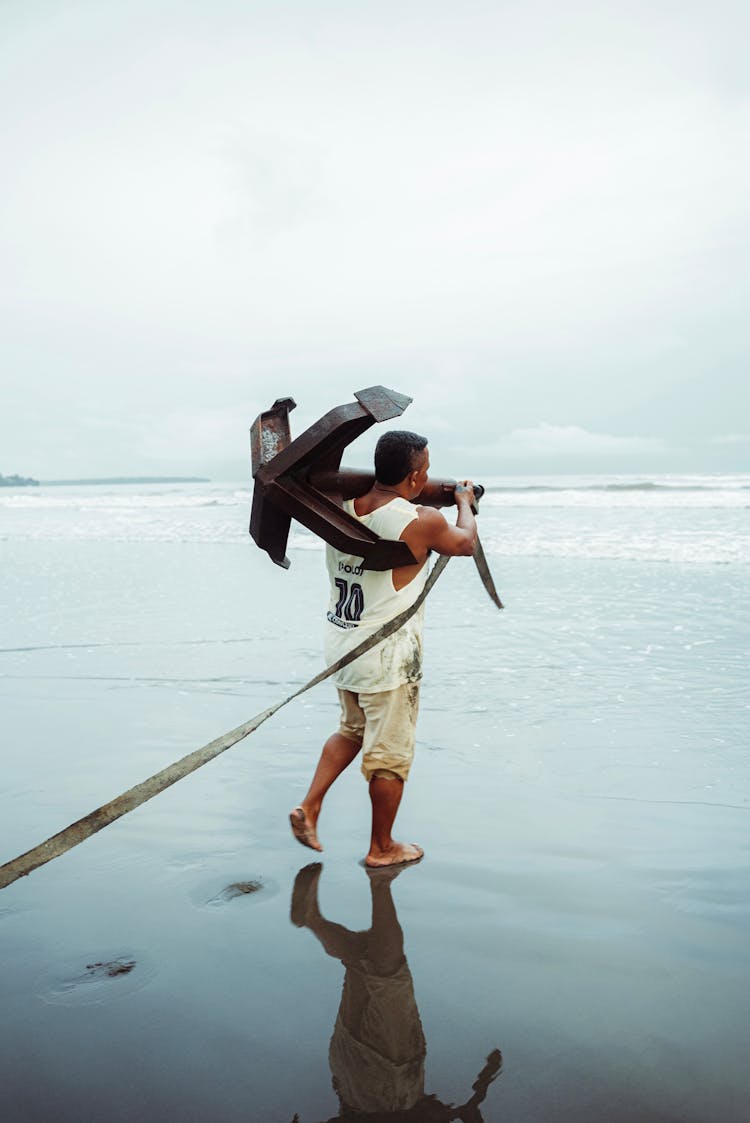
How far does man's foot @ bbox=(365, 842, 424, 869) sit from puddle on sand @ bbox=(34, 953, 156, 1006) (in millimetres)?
935

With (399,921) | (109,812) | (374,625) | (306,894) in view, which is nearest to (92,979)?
(109,812)

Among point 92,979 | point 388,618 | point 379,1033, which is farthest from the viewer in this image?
point 388,618

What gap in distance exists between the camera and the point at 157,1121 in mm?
1903

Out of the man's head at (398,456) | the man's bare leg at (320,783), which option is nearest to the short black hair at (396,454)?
the man's head at (398,456)

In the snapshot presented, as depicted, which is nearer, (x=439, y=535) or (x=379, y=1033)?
(x=379, y=1033)

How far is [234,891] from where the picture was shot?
2990 mm

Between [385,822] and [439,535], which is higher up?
[439,535]

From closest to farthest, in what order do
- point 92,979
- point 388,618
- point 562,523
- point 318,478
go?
point 92,979
point 318,478
point 388,618
point 562,523

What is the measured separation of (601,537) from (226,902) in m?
14.6

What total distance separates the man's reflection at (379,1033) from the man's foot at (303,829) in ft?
1.31

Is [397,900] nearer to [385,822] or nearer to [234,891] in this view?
[385,822]

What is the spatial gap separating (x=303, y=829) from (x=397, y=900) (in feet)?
1.90

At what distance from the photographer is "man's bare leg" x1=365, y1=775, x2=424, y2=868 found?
3.17 meters

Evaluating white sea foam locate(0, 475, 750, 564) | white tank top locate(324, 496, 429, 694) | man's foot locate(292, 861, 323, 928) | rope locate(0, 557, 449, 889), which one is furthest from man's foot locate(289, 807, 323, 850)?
white sea foam locate(0, 475, 750, 564)
